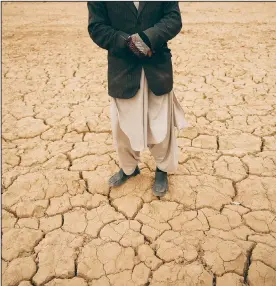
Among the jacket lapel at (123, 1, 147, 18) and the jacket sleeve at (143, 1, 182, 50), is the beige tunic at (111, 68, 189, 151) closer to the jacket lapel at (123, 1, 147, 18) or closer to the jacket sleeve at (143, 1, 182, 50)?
the jacket sleeve at (143, 1, 182, 50)

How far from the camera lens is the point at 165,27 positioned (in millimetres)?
1518

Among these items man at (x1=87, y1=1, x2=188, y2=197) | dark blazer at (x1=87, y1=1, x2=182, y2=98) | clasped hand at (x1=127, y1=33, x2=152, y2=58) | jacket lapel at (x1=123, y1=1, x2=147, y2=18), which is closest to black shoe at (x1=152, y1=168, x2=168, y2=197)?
man at (x1=87, y1=1, x2=188, y2=197)

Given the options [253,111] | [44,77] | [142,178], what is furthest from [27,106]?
[253,111]

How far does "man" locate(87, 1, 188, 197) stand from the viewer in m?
1.52

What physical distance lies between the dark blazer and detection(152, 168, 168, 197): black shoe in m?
0.74

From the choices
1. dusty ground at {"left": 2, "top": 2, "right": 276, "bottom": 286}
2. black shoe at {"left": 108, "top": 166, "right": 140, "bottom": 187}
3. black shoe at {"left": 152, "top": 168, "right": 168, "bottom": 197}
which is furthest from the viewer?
black shoe at {"left": 108, "top": 166, "right": 140, "bottom": 187}

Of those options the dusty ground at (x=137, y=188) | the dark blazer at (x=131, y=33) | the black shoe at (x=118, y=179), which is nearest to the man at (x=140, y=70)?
the dark blazer at (x=131, y=33)

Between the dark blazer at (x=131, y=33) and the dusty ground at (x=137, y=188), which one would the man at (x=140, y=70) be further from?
the dusty ground at (x=137, y=188)

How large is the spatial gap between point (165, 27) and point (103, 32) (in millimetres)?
341

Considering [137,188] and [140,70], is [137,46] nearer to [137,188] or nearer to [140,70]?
[140,70]

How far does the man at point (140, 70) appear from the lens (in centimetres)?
152

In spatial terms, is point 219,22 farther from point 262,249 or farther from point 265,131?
point 262,249

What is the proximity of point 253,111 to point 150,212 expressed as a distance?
1857 mm

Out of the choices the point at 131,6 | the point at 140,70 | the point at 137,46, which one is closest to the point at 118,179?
the point at 140,70
